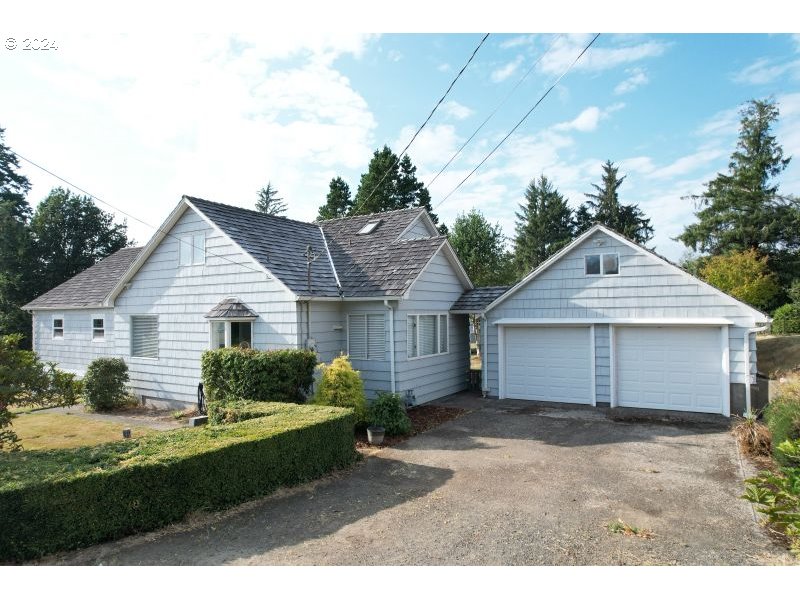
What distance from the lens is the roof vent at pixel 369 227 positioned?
17.0 metres

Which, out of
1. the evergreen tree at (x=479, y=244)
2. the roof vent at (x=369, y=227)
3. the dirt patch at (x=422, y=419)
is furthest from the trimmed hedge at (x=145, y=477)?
the evergreen tree at (x=479, y=244)

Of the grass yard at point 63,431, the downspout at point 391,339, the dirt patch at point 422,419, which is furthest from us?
the downspout at point 391,339

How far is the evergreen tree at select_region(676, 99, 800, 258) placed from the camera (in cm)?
3356

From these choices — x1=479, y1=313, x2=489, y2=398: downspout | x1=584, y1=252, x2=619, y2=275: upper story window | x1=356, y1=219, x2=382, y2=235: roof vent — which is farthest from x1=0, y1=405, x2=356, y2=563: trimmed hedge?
x1=356, y1=219, x2=382, y2=235: roof vent

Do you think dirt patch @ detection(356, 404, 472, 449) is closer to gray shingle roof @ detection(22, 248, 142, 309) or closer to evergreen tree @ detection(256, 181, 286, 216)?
gray shingle roof @ detection(22, 248, 142, 309)

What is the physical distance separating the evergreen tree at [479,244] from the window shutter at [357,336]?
21.3 metres

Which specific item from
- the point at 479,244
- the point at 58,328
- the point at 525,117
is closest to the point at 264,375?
the point at 525,117

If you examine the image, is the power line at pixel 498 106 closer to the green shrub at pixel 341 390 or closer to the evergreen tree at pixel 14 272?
the green shrub at pixel 341 390

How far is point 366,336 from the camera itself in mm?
13375

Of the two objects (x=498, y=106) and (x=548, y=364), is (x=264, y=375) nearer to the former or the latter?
(x=498, y=106)

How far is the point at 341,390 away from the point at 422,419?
108 inches

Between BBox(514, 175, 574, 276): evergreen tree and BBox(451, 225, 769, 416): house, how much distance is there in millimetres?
33817

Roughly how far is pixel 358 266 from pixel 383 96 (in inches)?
232
